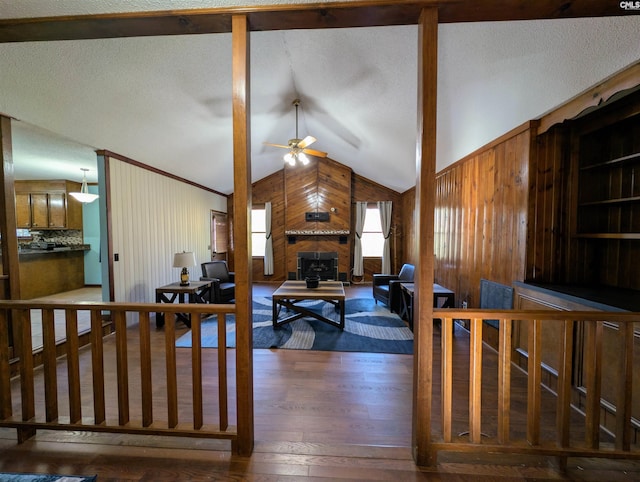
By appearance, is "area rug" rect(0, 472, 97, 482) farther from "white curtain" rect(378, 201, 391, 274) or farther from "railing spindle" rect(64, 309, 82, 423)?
"white curtain" rect(378, 201, 391, 274)

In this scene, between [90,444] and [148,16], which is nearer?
[148,16]

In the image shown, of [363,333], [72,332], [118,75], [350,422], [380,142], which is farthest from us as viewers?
[380,142]

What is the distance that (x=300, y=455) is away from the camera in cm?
149

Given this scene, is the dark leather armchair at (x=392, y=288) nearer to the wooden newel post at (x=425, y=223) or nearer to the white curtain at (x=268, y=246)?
the wooden newel post at (x=425, y=223)

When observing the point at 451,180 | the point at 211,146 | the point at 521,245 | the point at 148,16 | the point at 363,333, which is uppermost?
the point at 211,146

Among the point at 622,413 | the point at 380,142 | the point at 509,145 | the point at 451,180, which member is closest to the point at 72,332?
the point at 622,413

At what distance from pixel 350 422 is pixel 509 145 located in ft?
9.68

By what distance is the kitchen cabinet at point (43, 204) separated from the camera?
17.2ft

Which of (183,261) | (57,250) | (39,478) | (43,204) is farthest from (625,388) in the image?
(43,204)

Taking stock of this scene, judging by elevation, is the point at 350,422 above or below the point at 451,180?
below

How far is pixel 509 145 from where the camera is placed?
2.59 meters

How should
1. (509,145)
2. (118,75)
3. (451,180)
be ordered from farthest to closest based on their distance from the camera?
(451,180), (509,145), (118,75)

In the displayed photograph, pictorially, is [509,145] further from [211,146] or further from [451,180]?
[211,146]

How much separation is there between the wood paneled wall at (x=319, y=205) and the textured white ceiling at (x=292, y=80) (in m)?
2.59
